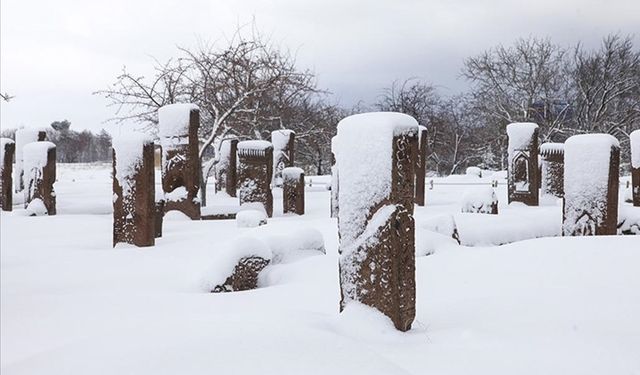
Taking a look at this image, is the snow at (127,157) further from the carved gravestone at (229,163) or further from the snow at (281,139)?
the snow at (281,139)

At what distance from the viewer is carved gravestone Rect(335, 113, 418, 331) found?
8.63 ft

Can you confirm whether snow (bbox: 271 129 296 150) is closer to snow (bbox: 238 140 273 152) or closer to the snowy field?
snow (bbox: 238 140 273 152)

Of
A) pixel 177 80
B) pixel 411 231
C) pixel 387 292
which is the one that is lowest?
pixel 387 292

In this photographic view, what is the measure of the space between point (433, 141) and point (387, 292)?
2946cm

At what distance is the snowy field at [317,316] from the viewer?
2.08 m

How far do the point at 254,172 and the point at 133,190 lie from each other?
398cm

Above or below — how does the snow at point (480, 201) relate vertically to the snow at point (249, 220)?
above

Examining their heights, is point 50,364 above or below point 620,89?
below

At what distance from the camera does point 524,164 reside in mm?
11445

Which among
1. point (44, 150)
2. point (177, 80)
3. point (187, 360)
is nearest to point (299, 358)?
point (187, 360)

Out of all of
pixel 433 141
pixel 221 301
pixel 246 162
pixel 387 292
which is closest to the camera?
pixel 387 292

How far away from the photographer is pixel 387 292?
Answer: 2.63 meters

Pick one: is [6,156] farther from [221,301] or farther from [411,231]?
[411,231]

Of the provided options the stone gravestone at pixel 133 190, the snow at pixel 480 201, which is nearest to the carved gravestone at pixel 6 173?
the stone gravestone at pixel 133 190
